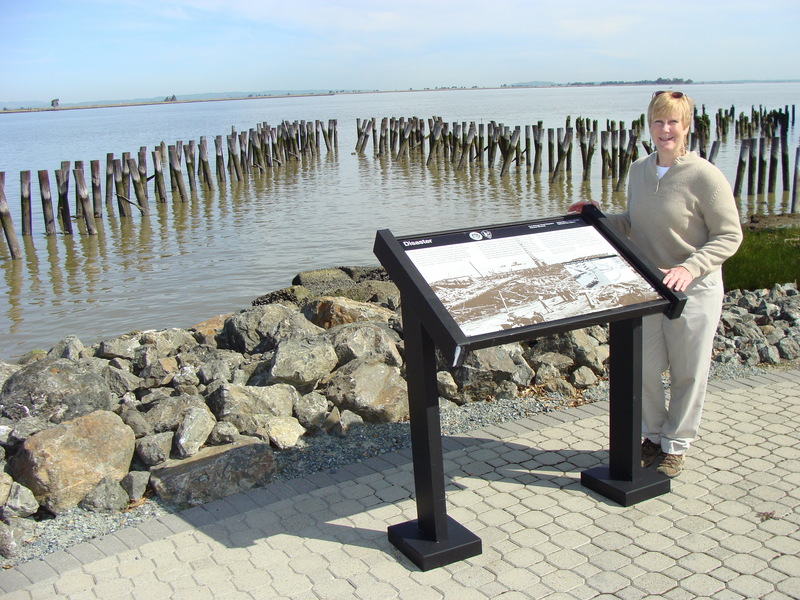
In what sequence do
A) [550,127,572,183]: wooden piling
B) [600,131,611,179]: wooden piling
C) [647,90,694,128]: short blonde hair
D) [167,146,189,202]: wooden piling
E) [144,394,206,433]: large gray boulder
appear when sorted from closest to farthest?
[647,90,694,128]: short blonde hair, [144,394,206,433]: large gray boulder, [167,146,189,202]: wooden piling, [600,131,611,179]: wooden piling, [550,127,572,183]: wooden piling

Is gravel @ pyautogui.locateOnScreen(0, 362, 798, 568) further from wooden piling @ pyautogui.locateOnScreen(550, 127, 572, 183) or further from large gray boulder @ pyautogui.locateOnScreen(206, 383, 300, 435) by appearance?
wooden piling @ pyautogui.locateOnScreen(550, 127, 572, 183)

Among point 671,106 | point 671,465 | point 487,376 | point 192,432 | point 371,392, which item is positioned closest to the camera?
point 671,106

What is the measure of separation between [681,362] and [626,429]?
1.43ft

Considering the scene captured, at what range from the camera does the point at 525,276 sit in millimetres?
3461

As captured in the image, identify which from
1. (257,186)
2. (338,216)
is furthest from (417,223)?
(257,186)

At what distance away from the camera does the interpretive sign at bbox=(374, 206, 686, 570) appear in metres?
3.20

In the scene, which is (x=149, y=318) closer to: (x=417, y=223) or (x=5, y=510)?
(x=5, y=510)

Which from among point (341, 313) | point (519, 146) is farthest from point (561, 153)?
point (341, 313)

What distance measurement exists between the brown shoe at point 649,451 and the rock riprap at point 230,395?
120 centimetres

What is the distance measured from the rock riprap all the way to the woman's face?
1957 mm

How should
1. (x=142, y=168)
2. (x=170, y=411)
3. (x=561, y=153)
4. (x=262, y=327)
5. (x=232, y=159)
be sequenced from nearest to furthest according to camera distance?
(x=170, y=411) → (x=262, y=327) → (x=142, y=168) → (x=561, y=153) → (x=232, y=159)

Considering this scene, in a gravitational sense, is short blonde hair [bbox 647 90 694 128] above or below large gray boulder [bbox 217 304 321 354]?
above

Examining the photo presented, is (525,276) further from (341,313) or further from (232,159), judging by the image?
(232,159)

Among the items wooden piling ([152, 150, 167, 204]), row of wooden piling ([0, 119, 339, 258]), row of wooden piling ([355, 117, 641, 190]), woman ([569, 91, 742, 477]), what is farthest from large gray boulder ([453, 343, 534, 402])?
wooden piling ([152, 150, 167, 204])
